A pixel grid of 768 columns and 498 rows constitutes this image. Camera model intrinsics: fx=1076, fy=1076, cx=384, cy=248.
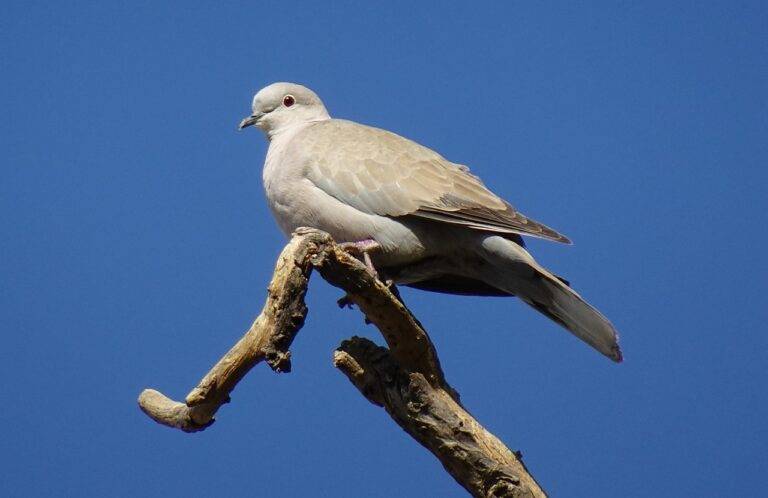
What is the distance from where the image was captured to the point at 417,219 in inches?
164

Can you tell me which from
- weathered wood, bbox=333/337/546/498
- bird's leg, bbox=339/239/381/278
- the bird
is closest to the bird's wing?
the bird

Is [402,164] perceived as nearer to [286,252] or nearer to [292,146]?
[292,146]

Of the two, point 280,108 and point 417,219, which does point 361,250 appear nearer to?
point 417,219

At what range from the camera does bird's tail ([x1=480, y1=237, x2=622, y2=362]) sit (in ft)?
13.0

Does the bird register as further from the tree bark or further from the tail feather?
the tree bark

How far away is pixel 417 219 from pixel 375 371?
0.62 meters

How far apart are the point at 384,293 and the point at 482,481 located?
758mm

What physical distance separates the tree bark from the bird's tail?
0.44m

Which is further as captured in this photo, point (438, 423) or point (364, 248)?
point (364, 248)

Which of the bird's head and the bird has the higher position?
the bird's head

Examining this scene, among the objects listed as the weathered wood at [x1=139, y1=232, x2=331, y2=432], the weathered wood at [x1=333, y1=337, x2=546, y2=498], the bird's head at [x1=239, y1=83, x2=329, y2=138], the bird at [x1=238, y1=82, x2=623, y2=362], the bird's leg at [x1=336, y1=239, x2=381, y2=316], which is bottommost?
the weathered wood at [x1=139, y1=232, x2=331, y2=432]

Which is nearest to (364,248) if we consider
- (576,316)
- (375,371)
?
(375,371)

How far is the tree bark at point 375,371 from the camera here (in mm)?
3549

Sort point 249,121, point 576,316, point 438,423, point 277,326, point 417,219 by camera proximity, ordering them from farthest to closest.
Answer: point 249,121, point 417,219, point 576,316, point 438,423, point 277,326
